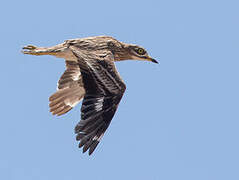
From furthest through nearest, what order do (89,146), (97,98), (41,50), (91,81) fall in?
(41,50)
(91,81)
(97,98)
(89,146)

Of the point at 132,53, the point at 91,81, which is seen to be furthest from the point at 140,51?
the point at 91,81

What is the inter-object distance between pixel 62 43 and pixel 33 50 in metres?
0.86

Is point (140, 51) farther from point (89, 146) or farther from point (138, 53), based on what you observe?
point (89, 146)

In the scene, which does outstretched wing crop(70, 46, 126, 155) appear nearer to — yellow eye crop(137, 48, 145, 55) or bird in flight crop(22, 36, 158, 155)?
bird in flight crop(22, 36, 158, 155)

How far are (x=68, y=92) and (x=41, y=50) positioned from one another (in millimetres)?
1581

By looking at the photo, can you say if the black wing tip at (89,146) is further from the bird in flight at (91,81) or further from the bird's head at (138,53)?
the bird's head at (138,53)

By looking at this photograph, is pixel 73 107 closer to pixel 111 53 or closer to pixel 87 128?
pixel 111 53

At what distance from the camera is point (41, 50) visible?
610 inches

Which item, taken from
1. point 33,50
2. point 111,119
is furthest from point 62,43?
point 111,119

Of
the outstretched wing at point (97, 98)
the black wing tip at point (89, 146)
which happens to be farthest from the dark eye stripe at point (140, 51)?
the black wing tip at point (89, 146)

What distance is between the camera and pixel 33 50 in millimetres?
15711

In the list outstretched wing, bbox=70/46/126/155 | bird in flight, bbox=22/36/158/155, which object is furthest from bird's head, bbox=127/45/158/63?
outstretched wing, bbox=70/46/126/155

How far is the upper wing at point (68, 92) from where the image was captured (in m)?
16.1

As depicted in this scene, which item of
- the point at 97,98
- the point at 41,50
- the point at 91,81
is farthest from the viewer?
the point at 41,50
